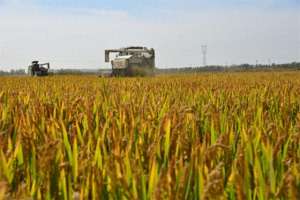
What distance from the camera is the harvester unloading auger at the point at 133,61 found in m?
22.3

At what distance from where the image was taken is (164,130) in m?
2.26

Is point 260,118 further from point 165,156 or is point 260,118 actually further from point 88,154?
point 88,154

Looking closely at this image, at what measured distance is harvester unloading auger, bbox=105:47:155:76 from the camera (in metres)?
22.3

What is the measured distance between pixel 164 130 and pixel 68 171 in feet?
1.80

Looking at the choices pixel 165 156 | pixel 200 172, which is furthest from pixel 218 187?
pixel 165 156

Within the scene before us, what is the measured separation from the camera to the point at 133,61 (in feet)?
73.5

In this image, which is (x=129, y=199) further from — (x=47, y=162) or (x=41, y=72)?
(x=41, y=72)

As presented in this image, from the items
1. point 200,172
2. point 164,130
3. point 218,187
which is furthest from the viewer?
point 164,130

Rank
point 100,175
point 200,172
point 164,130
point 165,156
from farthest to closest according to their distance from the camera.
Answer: point 164,130, point 165,156, point 100,175, point 200,172

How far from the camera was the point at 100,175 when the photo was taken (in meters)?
1.64

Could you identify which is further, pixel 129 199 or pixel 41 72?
pixel 41 72

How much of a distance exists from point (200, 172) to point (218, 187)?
4.4 inches

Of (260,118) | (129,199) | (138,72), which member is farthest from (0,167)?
(138,72)

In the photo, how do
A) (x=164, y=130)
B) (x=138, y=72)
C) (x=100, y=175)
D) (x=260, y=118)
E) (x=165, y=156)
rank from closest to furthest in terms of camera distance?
(x=100, y=175)
(x=165, y=156)
(x=164, y=130)
(x=260, y=118)
(x=138, y=72)
